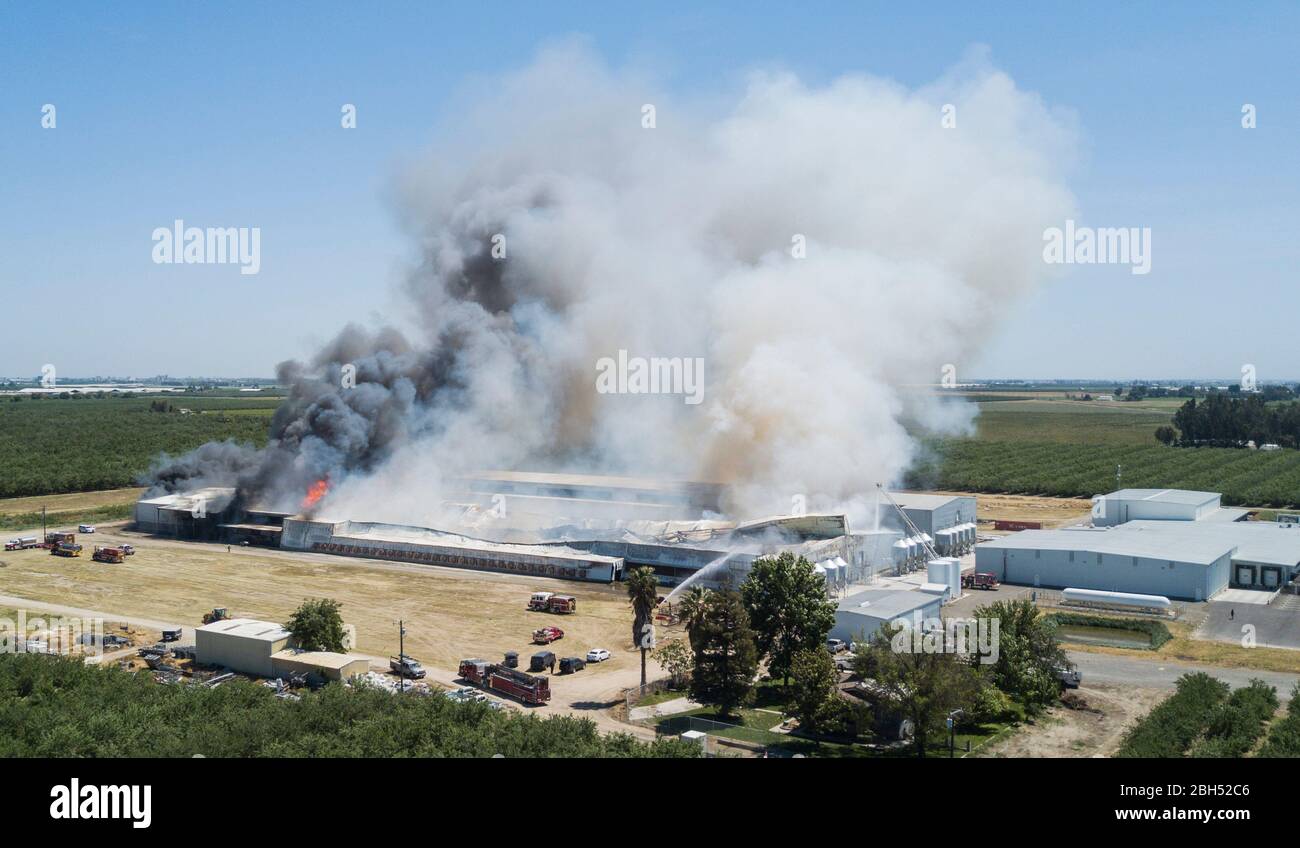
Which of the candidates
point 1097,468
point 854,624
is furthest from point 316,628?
point 1097,468

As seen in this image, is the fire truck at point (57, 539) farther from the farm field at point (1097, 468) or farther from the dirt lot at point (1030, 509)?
the farm field at point (1097, 468)

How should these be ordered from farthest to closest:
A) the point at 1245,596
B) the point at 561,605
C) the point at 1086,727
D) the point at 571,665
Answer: the point at 1245,596
the point at 561,605
the point at 571,665
the point at 1086,727

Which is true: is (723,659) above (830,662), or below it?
below

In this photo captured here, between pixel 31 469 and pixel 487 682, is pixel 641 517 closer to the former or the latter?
pixel 487 682

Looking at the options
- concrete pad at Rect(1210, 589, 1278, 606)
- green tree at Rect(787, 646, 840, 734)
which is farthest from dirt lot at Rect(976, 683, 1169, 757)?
concrete pad at Rect(1210, 589, 1278, 606)

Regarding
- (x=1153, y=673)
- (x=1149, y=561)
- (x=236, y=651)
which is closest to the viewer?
(x=1153, y=673)

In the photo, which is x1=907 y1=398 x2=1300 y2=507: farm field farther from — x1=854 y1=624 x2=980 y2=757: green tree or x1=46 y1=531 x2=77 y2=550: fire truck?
x1=46 y1=531 x2=77 y2=550: fire truck

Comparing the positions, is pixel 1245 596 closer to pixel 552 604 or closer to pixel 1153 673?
pixel 1153 673
